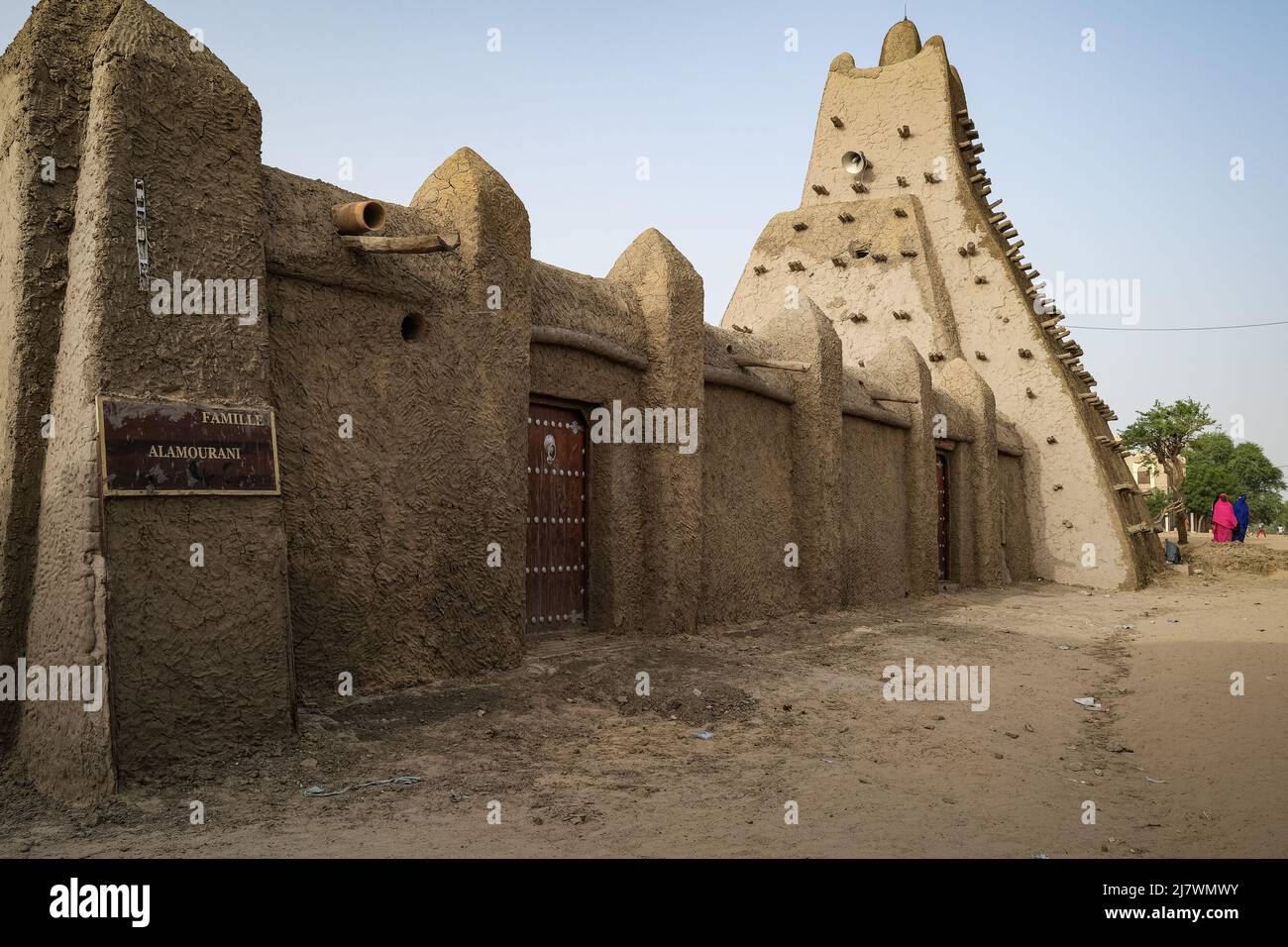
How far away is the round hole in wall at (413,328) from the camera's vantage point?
6395mm

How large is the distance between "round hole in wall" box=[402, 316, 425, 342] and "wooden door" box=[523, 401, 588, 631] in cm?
144

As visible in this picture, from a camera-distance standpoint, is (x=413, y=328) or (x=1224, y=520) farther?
(x=1224, y=520)

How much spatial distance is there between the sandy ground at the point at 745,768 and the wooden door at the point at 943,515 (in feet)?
22.2

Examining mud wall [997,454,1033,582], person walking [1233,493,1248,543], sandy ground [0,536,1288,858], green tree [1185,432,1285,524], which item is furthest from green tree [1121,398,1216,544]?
sandy ground [0,536,1288,858]

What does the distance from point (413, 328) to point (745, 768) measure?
3.48 metres

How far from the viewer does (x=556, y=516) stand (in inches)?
313

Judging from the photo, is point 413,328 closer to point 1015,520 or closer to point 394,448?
point 394,448

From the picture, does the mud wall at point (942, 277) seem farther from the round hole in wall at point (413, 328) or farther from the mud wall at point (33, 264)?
the mud wall at point (33, 264)

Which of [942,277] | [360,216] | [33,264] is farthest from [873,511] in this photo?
[33,264]

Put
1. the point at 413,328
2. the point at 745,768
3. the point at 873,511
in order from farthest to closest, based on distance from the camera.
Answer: the point at 873,511 < the point at 413,328 < the point at 745,768

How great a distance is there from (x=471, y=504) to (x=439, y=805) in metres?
2.51

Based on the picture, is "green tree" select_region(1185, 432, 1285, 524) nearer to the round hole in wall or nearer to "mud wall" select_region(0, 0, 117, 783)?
the round hole in wall

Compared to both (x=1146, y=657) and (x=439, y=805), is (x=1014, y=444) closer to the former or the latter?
(x=1146, y=657)

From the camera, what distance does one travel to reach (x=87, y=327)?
4535mm
